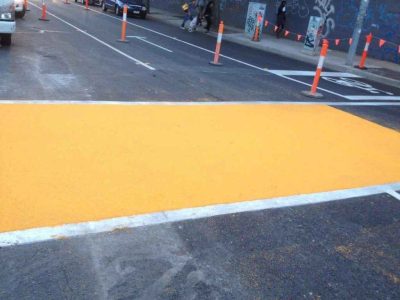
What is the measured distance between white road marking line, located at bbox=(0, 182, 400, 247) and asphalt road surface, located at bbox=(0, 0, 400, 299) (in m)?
0.02

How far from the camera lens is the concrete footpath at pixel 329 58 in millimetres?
15766

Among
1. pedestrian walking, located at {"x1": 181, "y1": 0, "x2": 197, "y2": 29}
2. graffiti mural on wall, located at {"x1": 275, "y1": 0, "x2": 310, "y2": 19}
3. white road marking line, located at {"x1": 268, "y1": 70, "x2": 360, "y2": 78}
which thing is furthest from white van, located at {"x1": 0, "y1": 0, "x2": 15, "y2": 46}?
graffiti mural on wall, located at {"x1": 275, "y1": 0, "x2": 310, "y2": 19}

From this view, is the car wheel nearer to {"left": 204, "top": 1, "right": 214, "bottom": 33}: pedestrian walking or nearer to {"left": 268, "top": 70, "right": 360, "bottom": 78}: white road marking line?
{"left": 268, "top": 70, "right": 360, "bottom": 78}: white road marking line

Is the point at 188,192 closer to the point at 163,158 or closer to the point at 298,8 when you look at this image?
the point at 163,158

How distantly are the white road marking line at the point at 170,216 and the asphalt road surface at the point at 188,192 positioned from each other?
17 mm

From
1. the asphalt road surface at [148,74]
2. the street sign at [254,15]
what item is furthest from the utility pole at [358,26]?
the street sign at [254,15]

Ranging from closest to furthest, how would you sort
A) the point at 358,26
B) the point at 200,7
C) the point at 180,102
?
the point at 180,102 → the point at 358,26 → the point at 200,7

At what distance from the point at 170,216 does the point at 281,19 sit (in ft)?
69.7

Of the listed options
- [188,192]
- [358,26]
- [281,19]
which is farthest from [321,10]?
[188,192]

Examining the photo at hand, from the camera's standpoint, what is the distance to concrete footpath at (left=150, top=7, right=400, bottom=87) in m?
15.8

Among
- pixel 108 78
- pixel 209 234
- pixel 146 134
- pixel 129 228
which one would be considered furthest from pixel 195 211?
pixel 108 78

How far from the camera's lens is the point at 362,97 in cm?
1208

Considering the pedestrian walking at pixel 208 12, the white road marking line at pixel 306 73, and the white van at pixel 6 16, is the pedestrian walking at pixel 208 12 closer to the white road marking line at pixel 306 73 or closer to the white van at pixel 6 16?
the white road marking line at pixel 306 73

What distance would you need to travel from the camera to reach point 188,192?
5.13 m
